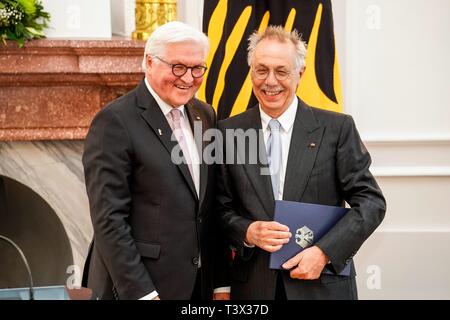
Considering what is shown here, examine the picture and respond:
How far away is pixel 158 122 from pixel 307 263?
68 centimetres

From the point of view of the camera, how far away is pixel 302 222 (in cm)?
251

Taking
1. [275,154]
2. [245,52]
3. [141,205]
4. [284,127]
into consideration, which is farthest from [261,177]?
[245,52]

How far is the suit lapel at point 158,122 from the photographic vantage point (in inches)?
98.1

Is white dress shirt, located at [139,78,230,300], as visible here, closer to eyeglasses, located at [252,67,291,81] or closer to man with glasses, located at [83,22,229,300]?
man with glasses, located at [83,22,229,300]

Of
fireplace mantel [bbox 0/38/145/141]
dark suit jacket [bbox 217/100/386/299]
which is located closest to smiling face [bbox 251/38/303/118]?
dark suit jacket [bbox 217/100/386/299]

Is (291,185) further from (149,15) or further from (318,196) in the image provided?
(149,15)

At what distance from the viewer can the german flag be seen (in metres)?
3.72

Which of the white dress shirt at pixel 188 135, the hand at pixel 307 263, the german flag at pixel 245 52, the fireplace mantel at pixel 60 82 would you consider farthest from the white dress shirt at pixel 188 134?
the fireplace mantel at pixel 60 82

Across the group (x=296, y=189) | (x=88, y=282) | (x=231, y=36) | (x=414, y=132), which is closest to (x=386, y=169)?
(x=414, y=132)

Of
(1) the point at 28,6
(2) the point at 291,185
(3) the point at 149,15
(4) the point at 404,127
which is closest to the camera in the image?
(2) the point at 291,185

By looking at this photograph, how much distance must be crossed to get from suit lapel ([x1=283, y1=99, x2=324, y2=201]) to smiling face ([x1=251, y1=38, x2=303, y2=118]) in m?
0.11

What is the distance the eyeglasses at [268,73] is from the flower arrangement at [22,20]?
1.53 meters
